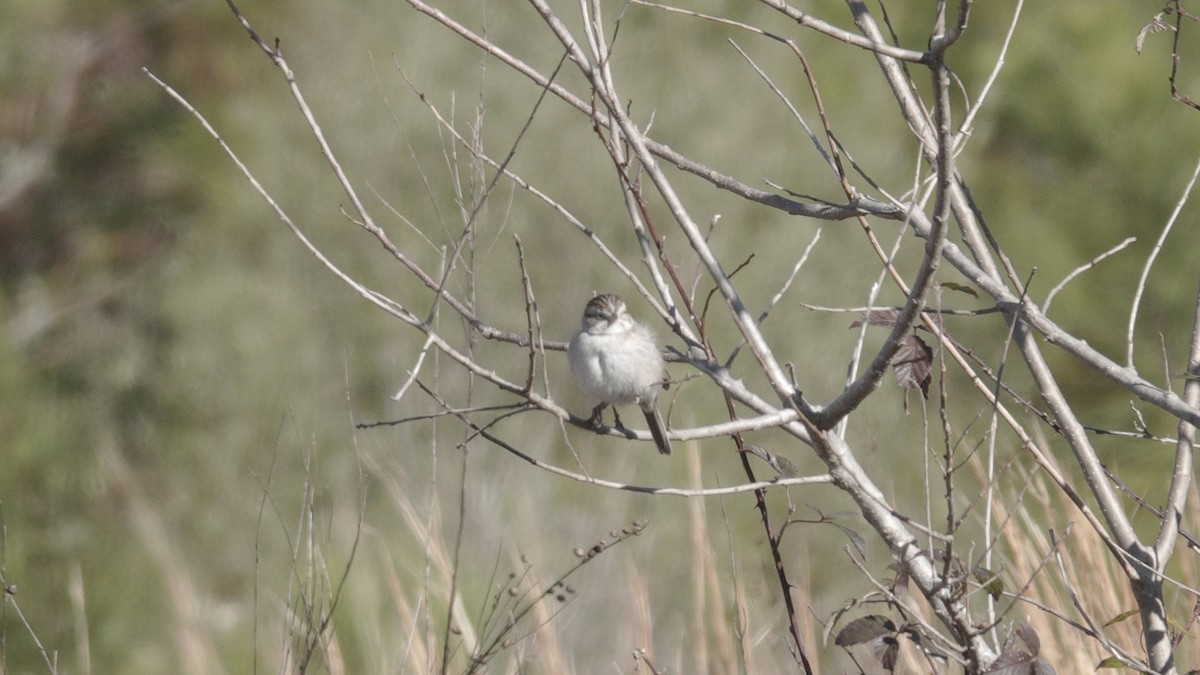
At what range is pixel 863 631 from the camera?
7.06 feet

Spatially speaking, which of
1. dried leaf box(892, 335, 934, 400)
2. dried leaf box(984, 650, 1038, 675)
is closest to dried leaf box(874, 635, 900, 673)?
dried leaf box(984, 650, 1038, 675)

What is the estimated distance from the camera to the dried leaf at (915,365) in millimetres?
2164

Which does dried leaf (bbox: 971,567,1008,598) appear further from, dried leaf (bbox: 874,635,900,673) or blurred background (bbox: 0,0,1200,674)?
blurred background (bbox: 0,0,1200,674)

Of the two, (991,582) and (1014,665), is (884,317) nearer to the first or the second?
(991,582)

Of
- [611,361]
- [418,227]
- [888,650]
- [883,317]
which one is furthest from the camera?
[418,227]

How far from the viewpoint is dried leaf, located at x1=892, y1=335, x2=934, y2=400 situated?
2.16 meters

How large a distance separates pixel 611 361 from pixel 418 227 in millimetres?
7717

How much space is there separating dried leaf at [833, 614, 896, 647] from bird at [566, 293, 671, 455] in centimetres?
Result: 158

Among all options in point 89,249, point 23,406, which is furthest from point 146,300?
point 23,406

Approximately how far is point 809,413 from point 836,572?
40.0ft

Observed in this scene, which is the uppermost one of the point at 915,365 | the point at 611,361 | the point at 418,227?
the point at 915,365

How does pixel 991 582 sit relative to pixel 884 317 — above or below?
below

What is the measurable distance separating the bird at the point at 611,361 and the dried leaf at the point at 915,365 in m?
1.55

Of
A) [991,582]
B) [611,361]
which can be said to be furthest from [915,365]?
[611,361]
